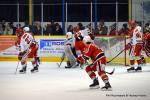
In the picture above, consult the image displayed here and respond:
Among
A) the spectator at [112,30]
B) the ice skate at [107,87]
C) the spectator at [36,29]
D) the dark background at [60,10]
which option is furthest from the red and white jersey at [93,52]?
the dark background at [60,10]

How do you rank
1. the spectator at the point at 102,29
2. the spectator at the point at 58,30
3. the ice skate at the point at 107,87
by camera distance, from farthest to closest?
the spectator at the point at 58,30, the spectator at the point at 102,29, the ice skate at the point at 107,87

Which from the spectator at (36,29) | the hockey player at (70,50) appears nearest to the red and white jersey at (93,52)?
the hockey player at (70,50)

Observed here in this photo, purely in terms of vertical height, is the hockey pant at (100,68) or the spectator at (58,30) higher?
the spectator at (58,30)

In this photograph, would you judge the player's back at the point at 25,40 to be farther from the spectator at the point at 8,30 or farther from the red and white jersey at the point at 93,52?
the spectator at the point at 8,30

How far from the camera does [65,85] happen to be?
12531 mm

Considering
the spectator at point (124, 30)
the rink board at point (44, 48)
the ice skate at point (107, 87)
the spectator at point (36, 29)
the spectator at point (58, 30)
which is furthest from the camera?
the spectator at point (36, 29)

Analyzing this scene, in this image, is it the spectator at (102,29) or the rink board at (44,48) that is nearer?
the rink board at (44,48)

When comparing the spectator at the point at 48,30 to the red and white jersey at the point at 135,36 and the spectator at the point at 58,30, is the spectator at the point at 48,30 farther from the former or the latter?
the red and white jersey at the point at 135,36

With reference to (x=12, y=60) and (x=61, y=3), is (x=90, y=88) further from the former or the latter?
(x=61, y=3)

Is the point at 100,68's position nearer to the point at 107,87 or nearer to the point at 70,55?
the point at 107,87

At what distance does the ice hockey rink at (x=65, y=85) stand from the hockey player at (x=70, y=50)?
0.37 metres

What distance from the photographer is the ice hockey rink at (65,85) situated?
10398 millimetres

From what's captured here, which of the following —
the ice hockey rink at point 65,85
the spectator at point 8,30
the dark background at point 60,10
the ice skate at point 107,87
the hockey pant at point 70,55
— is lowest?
the ice hockey rink at point 65,85

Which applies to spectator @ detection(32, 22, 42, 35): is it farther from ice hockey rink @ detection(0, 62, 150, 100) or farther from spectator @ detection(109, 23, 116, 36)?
ice hockey rink @ detection(0, 62, 150, 100)
